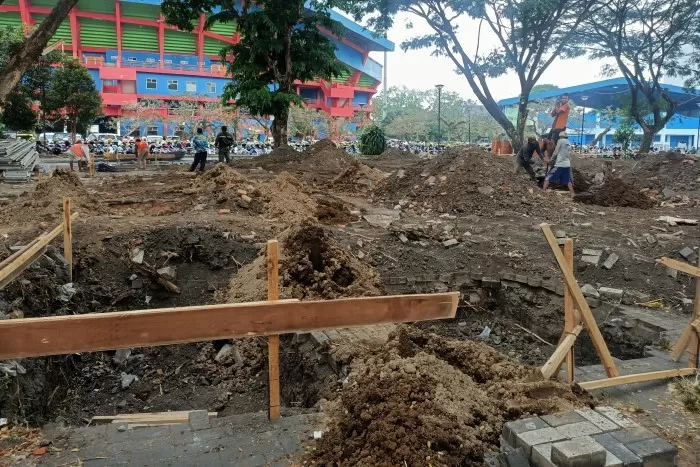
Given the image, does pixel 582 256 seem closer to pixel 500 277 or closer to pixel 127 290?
pixel 500 277

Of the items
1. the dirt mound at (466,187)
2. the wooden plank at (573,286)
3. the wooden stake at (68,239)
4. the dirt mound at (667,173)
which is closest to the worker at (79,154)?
the dirt mound at (466,187)

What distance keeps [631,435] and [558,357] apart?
744 millimetres

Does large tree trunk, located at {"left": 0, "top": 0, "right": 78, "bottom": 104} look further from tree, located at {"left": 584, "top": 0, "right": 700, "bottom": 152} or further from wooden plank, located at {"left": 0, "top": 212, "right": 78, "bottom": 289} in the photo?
tree, located at {"left": 584, "top": 0, "right": 700, "bottom": 152}

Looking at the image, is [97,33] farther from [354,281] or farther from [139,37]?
[354,281]

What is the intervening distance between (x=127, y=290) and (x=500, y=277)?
5.09 m

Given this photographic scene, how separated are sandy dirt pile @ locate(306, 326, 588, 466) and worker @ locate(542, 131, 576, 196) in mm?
9819

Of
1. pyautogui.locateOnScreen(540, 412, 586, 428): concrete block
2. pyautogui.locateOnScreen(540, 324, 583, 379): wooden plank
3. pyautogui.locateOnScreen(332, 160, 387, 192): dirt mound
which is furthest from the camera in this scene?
pyautogui.locateOnScreen(332, 160, 387, 192): dirt mound

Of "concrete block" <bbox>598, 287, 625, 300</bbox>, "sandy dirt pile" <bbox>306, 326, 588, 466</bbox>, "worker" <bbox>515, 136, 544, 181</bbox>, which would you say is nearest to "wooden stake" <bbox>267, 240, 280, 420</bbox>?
"sandy dirt pile" <bbox>306, 326, 588, 466</bbox>

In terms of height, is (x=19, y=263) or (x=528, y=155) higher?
(x=528, y=155)

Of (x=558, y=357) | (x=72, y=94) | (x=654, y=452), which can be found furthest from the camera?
(x=72, y=94)

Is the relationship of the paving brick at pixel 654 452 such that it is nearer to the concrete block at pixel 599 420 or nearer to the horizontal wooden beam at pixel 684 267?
the concrete block at pixel 599 420

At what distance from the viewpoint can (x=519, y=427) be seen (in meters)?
2.94

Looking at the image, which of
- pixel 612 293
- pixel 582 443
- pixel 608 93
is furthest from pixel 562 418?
pixel 608 93

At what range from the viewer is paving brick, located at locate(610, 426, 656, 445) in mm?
2871
